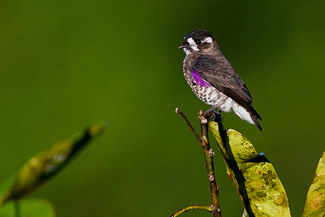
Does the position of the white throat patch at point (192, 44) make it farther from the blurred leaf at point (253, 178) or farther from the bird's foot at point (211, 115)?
the blurred leaf at point (253, 178)

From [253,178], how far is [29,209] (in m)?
0.47

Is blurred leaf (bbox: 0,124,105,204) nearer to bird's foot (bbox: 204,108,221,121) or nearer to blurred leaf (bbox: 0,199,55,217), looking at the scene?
blurred leaf (bbox: 0,199,55,217)

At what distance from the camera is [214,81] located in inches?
129

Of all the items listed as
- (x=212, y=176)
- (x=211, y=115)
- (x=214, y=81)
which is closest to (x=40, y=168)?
(x=212, y=176)

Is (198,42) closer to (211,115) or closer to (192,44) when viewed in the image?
(192,44)

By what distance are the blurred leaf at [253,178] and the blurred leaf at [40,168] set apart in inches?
12.2

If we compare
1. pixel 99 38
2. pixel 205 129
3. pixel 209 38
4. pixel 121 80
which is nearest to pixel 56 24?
pixel 99 38

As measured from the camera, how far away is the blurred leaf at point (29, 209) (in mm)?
1108

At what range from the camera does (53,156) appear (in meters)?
1.20

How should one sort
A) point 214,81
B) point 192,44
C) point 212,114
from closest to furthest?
1. point 212,114
2. point 214,81
3. point 192,44

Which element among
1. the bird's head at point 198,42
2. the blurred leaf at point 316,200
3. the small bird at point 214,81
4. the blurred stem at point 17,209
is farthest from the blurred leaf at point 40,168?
the bird's head at point 198,42

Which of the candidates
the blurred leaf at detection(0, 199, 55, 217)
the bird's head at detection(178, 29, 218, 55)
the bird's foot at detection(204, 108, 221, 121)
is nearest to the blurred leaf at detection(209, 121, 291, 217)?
the bird's foot at detection(204, 108, 221, 121)

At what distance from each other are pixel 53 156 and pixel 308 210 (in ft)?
1.66

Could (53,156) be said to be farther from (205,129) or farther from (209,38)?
(209,38)
